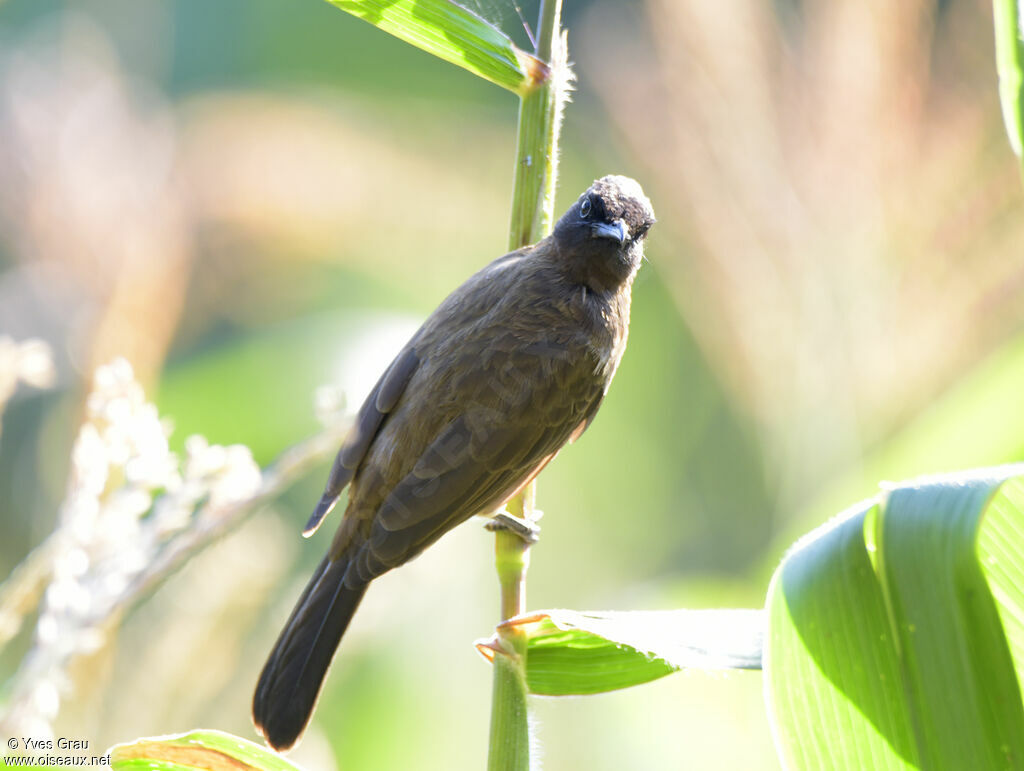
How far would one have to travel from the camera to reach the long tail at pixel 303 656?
159 centimetres

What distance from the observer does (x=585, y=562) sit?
3.92 m

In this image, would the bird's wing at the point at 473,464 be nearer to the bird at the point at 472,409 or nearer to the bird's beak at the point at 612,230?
the bird at the point at 472,409

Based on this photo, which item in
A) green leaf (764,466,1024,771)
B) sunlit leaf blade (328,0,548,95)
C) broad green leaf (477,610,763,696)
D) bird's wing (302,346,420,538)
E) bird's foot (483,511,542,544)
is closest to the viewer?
green leaf (764,466,1024,771)

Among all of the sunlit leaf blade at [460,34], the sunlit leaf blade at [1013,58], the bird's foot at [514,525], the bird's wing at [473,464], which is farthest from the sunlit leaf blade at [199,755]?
the sunlit leaf blade at [1013,58]

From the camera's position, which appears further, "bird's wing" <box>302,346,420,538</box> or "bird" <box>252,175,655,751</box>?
"bird's wing" <box>302,346,420,538</box>

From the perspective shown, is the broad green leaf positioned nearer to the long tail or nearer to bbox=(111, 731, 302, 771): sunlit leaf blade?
bbox=(111, 731, 302, 771): sunlit leaf blade

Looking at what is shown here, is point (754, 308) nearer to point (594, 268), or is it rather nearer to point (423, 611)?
point (594, 268)

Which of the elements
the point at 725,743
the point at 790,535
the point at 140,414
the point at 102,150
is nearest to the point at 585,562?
the point at 725,743

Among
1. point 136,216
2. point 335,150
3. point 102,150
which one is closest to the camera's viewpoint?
point 136,216

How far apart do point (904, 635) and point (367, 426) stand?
4.04 feet

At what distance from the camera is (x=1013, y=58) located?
0.92 m

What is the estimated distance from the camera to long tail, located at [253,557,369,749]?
1589 millimetres

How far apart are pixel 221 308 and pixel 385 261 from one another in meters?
0.70

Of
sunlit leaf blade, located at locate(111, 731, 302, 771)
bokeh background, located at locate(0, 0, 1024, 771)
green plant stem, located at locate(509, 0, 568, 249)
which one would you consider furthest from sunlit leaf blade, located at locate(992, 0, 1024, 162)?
sunlit leaf blade, located at locate(111, 731, 302, 771)
